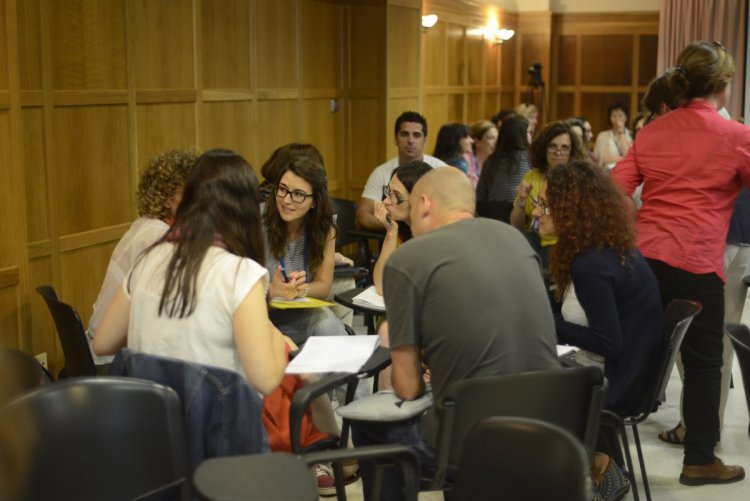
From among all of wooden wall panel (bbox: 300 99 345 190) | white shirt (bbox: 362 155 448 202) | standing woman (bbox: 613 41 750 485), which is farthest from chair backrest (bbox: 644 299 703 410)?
wooden wall panel (bbox: 300 99 345 190)

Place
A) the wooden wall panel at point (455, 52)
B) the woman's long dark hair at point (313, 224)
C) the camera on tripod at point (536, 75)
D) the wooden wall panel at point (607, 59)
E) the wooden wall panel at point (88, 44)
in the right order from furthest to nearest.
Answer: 1. the wooden wall panel at point (607, 59)
2. the camera on tripod at point (536, 75)
3. the wooden wall panel at point (455, 52)
4. the wooden wall panel at point (88, 44)
5. the woman's long dark hair at point (313, 224)

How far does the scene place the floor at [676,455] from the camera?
12.2 ft

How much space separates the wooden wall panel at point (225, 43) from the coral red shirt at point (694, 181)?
9.10ft

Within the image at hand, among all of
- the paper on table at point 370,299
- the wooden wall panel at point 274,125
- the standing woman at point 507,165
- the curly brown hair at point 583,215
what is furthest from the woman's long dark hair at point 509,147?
the curly brown hair at point 583,215

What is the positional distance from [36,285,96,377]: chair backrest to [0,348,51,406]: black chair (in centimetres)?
57

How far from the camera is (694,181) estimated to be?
3705mm

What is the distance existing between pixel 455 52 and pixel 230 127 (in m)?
4.92

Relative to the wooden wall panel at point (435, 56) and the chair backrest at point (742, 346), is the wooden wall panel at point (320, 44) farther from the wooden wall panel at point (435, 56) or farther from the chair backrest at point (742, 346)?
the chair backrest at point (742, 346)

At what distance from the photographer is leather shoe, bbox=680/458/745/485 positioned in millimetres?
3820

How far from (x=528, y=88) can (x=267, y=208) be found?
897 centimetres

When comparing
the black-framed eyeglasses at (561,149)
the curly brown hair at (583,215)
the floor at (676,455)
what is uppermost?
the black-framed eyeglasses at (561,149)

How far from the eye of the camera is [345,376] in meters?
2.66

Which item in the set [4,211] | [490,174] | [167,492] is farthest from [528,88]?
[167,492]

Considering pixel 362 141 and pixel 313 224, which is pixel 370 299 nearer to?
pixel 313 224
